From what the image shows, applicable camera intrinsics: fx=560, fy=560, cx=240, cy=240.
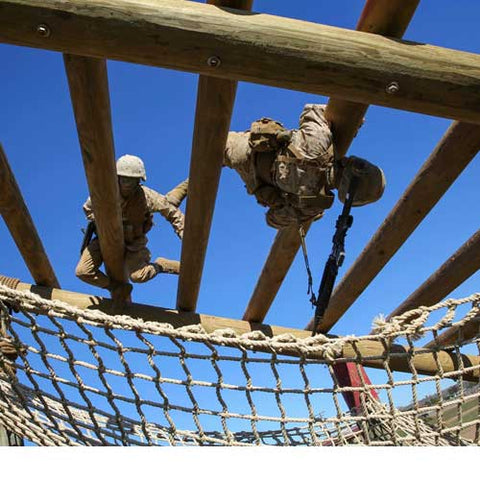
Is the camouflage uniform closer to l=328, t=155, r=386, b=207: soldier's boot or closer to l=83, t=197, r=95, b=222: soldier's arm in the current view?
l=83, t=197, r=95, b=222: soldier's arm

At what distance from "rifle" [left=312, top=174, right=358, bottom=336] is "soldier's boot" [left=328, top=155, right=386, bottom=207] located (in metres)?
0.04

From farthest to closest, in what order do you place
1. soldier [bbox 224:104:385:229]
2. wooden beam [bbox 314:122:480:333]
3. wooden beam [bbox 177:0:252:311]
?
soldier [bbox 224:104:385:229]
wooden beam [bbox 314:122:480:333]
wooden beam [bbox 177:0:252:311]

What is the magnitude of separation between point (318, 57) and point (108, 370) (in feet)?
5.78

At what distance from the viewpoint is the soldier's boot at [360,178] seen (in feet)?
11.9

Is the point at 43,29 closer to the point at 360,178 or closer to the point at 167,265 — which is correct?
the point at 360,178

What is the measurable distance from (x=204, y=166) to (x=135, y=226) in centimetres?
167

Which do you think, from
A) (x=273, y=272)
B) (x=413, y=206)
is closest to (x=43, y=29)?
(x=413, y=206)

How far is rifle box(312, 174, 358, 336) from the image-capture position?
3.61 metres

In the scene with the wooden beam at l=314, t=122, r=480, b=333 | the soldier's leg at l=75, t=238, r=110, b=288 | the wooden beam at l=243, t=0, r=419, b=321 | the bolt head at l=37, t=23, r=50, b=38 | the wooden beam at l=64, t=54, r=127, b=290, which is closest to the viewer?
the bolt head at l=37, t=23, r=50, b=38

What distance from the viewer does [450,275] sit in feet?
14.8

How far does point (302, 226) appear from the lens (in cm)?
398

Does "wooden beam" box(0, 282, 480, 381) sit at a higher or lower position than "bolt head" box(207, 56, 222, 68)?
higher

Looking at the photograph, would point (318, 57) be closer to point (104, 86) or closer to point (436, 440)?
A: point (104, 86)

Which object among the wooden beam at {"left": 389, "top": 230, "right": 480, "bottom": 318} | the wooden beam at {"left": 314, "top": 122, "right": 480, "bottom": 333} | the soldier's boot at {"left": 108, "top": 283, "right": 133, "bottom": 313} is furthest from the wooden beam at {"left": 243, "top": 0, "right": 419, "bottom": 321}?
the wooden beam at {"left": 389, "top": 230, "right": 480, "bottom": 318}
